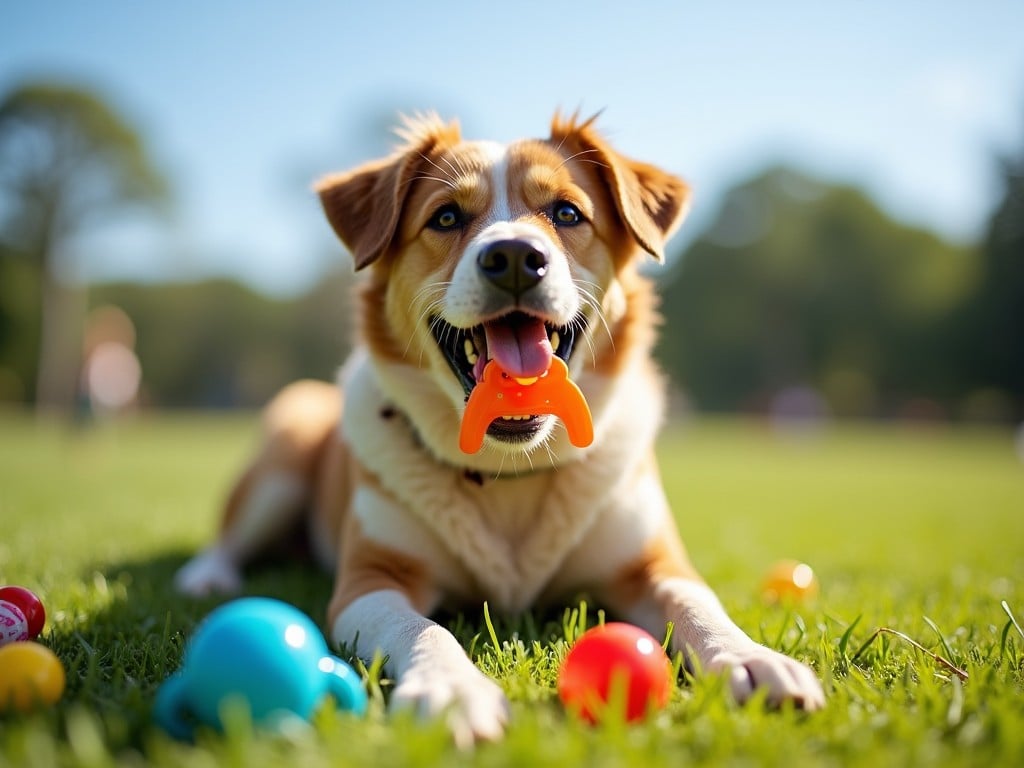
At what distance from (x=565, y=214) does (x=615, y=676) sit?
83.0 inches

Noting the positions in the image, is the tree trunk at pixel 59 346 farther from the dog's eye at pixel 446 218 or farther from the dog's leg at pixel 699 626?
the dog's leg at pixel 699 626

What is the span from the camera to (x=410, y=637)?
7.78ft

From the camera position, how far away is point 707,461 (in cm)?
1758

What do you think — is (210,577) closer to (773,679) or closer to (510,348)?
(510,348)

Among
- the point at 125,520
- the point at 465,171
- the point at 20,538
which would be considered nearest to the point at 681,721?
the point at 465,171

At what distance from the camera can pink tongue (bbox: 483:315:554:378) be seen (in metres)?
2.84

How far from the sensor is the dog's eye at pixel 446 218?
11.0 ft

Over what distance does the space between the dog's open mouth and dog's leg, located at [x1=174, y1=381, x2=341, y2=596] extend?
1983mm

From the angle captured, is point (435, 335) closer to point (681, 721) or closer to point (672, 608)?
point (672, 608)

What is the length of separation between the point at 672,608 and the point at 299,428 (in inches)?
121

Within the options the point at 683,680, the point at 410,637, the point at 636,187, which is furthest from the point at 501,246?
Result: the point at 683,680

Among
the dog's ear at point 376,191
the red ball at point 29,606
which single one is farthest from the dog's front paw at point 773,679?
the red ball at point 29,606

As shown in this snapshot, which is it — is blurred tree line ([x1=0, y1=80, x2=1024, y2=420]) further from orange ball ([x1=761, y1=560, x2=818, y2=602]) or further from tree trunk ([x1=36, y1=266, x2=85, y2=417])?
orange ball ([x1=761, y1=560, x2=818, y2=602])

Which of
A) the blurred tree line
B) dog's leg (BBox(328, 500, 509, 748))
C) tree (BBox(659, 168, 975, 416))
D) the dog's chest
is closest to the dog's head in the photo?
the dog's chest
